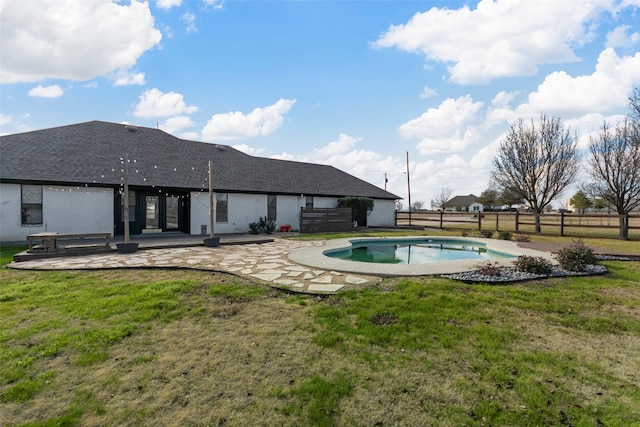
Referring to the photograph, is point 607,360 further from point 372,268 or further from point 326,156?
point 326,156

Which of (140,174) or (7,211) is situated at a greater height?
(140,174)

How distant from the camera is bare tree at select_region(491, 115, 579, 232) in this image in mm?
19484

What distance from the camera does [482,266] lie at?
22.9ft

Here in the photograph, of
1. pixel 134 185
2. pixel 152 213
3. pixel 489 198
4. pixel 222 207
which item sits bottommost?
pixel 152 213

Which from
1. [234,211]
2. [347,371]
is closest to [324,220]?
[234,211]

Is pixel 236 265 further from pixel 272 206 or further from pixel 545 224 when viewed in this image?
pixel 545 224

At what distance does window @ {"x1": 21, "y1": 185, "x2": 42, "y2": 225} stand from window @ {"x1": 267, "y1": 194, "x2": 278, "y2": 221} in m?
9.92

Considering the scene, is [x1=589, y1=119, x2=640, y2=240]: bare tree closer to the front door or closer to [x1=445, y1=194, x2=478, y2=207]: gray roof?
the front door

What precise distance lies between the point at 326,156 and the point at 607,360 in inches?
1034

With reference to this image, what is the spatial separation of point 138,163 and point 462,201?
72503 mm

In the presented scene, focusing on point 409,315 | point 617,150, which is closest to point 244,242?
point 409,315

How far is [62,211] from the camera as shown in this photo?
11.7 metres

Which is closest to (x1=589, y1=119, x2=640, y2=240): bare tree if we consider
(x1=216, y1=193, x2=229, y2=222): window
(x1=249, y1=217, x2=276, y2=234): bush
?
(x1=249, y1=217, x2=276, y2=234): bush

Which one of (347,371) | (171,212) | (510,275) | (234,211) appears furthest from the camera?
(234,211)
